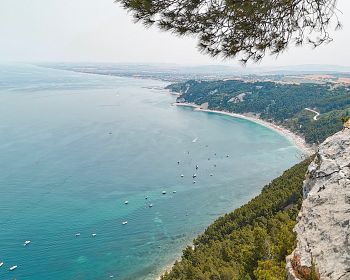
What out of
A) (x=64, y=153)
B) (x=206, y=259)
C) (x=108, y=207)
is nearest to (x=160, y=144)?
(x=64, y=153)

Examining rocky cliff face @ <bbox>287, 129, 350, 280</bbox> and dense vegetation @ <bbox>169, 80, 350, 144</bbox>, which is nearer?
rocky cliff face @ <bbox>287, 129, 350, 280</bbox>

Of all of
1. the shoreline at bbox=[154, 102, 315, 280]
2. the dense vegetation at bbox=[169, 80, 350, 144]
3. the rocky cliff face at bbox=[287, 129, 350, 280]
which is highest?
the rocky cliff face at bbox=[287, 129, 350, 280]

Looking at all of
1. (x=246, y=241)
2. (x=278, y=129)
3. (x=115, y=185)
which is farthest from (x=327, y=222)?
(x=278, y=129)

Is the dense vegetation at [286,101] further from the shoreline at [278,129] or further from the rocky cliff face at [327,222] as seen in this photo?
the rocky cliff face at [327,222]

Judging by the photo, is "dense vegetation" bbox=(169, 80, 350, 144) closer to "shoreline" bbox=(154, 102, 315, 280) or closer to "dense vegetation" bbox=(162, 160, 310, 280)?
"shoreline" bbox=(154, 102, 315, 280)

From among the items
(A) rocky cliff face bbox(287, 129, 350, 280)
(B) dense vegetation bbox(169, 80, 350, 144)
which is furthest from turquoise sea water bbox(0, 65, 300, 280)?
(A) rocky cliff face bbox(287, 129, 350, 280)

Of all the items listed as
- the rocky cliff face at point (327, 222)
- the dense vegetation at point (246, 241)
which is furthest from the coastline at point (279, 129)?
the rocky cliff face at point (327, 222)
